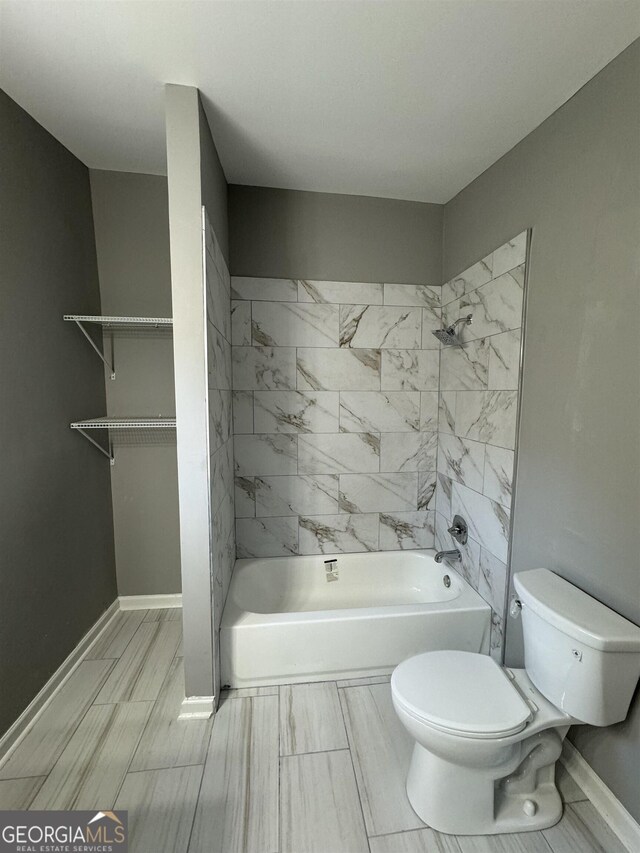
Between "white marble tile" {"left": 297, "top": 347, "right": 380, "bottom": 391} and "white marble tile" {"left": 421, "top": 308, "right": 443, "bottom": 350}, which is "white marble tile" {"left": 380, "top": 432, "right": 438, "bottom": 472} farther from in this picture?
"white marble tile" {"left": 421, "top": 308, "right": 443, "bottom": 350}

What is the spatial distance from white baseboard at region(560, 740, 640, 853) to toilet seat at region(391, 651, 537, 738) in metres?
0.42

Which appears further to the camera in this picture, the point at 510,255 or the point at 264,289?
the point at 264,289

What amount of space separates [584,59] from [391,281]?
121 centimetres

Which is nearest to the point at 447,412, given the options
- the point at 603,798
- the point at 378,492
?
the point at 378,492

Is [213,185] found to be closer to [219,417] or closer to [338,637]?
[219,417]

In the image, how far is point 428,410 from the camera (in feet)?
7.89

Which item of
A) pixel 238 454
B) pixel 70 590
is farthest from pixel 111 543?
pixel 238 454

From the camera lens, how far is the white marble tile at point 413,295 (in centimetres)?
230

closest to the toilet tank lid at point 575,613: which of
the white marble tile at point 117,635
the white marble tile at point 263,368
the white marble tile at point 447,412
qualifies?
the white marble tile at point 447,412

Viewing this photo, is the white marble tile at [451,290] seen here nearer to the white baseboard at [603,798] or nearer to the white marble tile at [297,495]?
the white marble tile at [297,495]

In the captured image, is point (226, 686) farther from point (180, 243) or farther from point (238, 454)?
point (180, 243)

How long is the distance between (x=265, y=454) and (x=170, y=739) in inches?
54.5

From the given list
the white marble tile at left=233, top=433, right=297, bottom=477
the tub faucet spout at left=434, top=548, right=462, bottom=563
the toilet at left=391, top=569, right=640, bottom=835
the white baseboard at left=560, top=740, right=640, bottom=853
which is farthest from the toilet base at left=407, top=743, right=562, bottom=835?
the white marble tile at left=233, top=433, right=297, bottom=477

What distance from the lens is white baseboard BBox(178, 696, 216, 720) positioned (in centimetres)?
156
